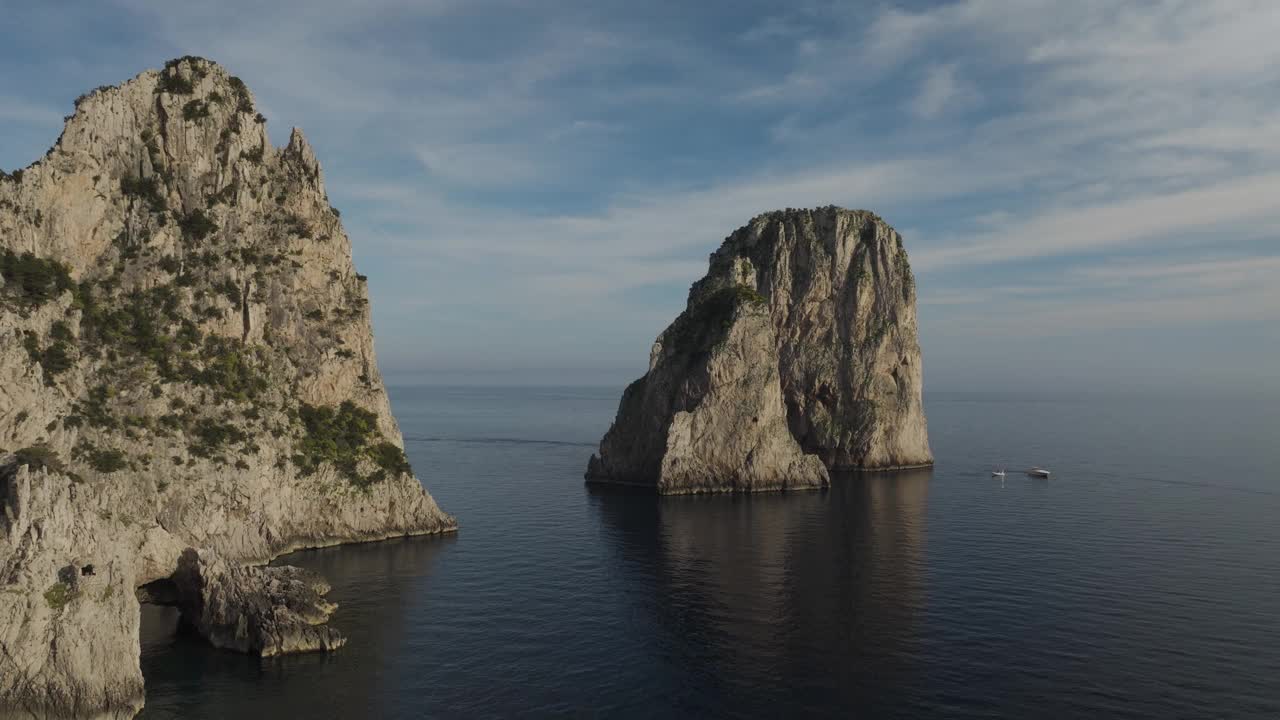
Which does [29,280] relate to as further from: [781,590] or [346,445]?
[781,590]

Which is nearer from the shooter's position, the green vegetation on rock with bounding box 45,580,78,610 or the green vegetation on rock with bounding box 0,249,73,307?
the green vegetation on rock with bounding box 45,580,78,610

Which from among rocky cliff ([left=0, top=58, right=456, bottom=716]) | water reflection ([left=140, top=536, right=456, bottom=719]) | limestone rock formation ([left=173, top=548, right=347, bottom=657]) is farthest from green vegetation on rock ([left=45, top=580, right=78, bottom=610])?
limestone rock formation ([left=173, top=548, right=347, bottom=657])

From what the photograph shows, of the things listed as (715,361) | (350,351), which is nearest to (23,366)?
(350,351)

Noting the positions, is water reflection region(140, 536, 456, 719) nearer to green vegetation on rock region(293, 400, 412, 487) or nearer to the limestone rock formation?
the limestone rock formation

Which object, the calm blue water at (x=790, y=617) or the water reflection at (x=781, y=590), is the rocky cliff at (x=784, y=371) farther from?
the calm blue water at (x=790, y=617)

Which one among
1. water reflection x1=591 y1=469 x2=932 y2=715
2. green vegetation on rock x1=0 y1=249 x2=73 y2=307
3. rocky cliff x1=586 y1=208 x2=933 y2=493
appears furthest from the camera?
rocky cliff x1=586 y1=208 x2=933 y2=493

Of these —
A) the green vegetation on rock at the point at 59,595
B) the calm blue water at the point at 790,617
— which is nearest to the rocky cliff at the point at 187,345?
the green vegetation on rock at the point at 59,595
